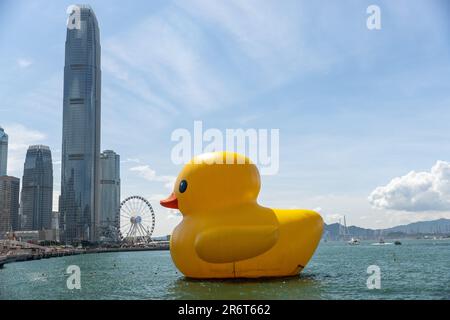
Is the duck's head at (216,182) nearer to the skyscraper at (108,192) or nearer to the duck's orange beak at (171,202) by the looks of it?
the duck's orange beak at (171,202)

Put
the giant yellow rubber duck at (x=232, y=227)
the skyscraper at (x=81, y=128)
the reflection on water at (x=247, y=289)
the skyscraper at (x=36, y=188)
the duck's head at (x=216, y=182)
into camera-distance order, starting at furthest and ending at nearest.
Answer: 1. the skyscraper at (x=36, y=188)
2. the skyscraper at (x=81, y=128)
3. the duck's head at (x=216, y=182)
4. the giant yellow rubber duck at (x=232, y=227)
5. the reflection on water at (x=247, y=289)

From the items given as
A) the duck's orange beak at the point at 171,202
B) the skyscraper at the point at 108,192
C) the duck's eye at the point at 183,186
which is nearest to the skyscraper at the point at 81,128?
the skyscraper at the point at 108,192

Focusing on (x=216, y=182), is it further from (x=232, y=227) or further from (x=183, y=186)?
(x=232, y=227)

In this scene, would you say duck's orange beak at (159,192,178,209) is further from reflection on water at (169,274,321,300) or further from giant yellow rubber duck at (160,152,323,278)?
reflection on water at (169,274,321,300)

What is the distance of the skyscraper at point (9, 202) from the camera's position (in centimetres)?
17568

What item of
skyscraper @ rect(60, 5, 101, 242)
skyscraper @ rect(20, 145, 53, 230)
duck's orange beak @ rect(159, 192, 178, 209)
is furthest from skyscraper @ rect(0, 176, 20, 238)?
duck's orange beak @ rect(159, 192, 178, 209)

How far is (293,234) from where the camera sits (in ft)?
66.6

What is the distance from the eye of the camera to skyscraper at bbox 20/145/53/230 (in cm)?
18973

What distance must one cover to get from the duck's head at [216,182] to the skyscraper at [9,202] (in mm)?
167621

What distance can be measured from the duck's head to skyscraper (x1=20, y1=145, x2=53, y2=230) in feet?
591
